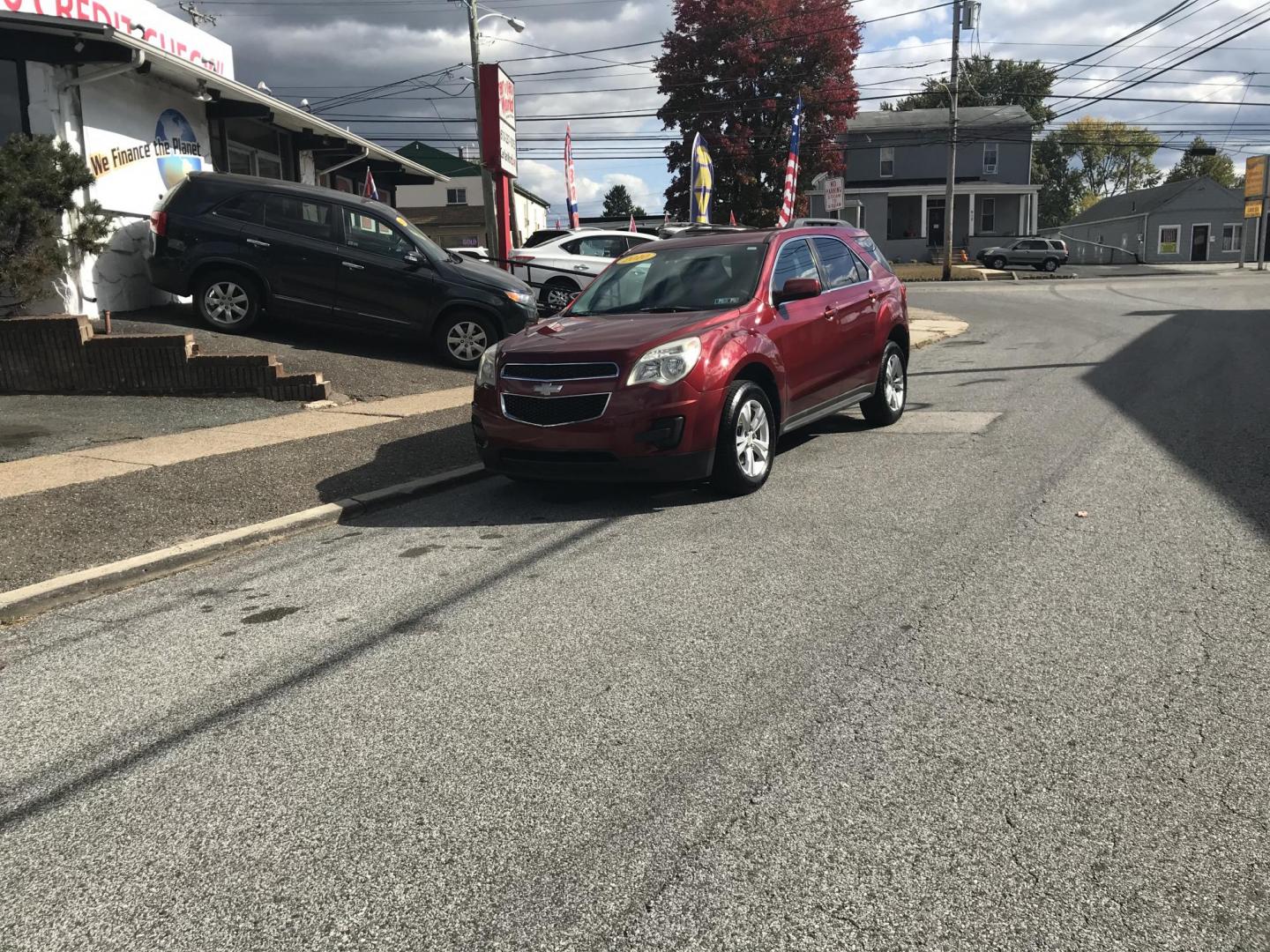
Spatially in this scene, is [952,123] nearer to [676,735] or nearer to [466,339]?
[466,339]

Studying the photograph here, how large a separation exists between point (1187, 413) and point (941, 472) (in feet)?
11.2

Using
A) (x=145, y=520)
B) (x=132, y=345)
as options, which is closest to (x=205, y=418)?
(x=132, y=345)

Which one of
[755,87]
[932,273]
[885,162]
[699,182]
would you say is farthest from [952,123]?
[699,182]

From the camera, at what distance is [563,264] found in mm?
18562

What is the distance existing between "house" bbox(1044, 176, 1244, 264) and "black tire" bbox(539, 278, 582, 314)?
2055 inches

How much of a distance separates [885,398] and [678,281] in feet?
8.31

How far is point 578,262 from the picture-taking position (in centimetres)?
1862

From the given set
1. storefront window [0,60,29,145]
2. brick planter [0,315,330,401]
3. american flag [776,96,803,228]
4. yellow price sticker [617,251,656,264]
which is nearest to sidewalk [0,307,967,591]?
brick planter [0,315,330,401]

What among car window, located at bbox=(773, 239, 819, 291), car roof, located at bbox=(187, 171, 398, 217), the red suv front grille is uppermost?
car roof, located at bbox=(187, 171, 398, 217)

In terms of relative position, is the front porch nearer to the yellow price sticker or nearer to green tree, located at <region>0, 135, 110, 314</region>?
green tree, located at <region>0, 135, 110, 314</region>

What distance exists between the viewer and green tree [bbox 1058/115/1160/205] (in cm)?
9444

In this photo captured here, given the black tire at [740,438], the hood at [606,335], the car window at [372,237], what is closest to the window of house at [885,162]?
the car window at [372,237]

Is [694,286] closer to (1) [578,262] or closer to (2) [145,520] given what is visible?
(2) [145,520]

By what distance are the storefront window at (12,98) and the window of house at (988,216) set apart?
5220 centimetres
